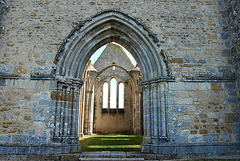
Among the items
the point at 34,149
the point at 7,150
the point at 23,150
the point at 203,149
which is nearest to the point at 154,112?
the point at 203,149

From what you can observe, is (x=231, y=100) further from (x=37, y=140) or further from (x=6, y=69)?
(x=6, y=69)

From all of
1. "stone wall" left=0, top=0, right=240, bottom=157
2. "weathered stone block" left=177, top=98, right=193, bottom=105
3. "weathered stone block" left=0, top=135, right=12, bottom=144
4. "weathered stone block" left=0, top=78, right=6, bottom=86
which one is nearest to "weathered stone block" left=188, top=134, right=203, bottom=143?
"stone wall" left=0, top=0, right=240, bottom=157

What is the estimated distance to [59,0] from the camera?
20.1 ft

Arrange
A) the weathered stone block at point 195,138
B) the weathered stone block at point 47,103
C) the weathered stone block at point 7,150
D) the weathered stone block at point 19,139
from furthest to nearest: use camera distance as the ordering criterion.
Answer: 1. the weathered stone block at point 47,103
2. the weathered stone block at point 195,138
3. the weathered stone block at point 19,139
4. the weathered stone block at point 7,150

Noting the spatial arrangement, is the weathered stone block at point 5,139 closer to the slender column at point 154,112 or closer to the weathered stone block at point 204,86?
the slender column at point 154,112

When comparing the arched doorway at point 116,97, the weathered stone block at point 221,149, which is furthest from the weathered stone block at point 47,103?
the arched doorway at point 116,97

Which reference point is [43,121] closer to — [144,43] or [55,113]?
[55,113]

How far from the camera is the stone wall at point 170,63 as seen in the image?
17.0 ft

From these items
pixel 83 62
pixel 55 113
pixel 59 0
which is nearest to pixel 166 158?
pixel 55 113

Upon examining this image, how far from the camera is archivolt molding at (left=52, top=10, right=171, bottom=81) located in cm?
560

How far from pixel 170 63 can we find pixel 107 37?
6.74ft

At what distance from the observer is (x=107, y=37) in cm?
623

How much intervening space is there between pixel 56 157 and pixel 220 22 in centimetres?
579

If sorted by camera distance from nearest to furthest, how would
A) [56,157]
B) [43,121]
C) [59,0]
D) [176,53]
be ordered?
1. [56,157]
2. [43,121]
3. [176,53]
4. [59,0]
